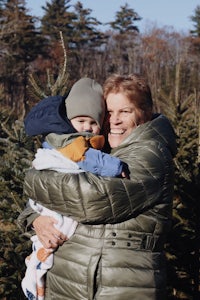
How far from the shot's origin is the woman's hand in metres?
2.65

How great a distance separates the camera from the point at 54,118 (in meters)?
2.70

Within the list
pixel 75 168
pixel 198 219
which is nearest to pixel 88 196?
pixel 75 168

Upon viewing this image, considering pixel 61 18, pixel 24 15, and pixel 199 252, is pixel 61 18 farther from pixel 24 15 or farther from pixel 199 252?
pixel 199 252

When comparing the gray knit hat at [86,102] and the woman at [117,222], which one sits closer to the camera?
the woman at [117,222]

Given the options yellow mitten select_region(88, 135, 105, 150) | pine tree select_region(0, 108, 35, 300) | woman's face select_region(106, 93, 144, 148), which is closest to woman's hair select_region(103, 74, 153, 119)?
woman's face select_region(106, 93, 144, 148)

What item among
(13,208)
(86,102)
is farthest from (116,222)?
(13,208)

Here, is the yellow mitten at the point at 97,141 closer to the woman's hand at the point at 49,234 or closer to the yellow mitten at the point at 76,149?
the yellow mitten at the point at 76,149

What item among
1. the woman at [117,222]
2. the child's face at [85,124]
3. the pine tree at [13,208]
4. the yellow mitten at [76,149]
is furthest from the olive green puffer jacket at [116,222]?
the pine tree at [13,208]

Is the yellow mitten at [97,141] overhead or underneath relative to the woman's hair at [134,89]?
underneath

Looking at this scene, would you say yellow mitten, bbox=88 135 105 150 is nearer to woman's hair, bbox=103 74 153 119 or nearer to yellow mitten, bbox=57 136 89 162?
yellow mitten, bbox=57 136 89 162

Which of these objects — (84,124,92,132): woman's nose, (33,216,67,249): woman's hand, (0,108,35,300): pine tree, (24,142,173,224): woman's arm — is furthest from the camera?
(0,108,35,300): pine tree

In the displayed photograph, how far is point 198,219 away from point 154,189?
2.57 meters

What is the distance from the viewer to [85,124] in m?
2.78

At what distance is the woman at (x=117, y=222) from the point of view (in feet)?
8.15
